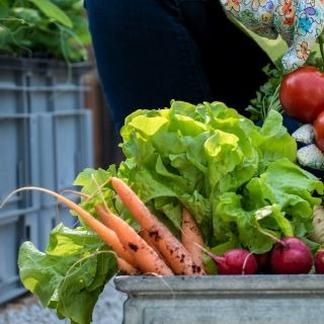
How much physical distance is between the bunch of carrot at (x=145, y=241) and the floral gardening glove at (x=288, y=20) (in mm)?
552

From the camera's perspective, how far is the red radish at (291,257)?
74.0 inches

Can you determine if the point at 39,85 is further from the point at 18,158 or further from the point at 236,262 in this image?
the point at 236,262

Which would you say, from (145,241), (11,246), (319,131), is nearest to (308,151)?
(319,131)

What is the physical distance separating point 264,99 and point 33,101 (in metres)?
2.45

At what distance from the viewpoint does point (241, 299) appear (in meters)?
1.74

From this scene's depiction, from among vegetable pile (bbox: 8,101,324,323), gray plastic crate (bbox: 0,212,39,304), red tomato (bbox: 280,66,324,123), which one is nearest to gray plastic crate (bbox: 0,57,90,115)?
gray plastic crate (bbox: 0,212,39,304)

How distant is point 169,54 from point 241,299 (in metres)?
1.14

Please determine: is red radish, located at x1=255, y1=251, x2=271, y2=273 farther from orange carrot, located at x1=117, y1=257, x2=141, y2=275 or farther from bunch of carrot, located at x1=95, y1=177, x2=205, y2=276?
orange carrot, located at x1=117, y1=257, x2=141, y2=275

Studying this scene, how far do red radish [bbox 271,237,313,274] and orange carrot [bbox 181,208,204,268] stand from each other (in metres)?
0.13

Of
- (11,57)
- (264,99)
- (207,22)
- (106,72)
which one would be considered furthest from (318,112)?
(11,57)

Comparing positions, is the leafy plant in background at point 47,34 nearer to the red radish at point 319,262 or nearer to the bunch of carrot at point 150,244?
the bunch of carrot at point 150,244

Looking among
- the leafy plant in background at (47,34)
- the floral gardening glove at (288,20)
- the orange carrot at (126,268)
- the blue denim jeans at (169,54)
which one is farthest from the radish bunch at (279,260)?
the leafy plant in background at (47,34)

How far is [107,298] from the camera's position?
475 centimetres

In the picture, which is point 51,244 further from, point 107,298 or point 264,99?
point 107,298
